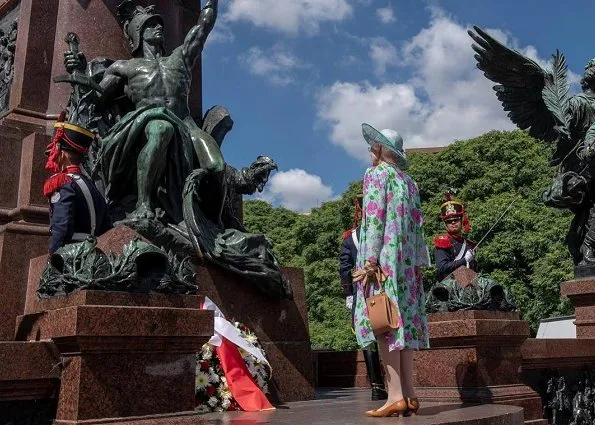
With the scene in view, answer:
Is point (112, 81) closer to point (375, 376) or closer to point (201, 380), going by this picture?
point (201, 380)

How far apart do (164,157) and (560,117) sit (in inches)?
230

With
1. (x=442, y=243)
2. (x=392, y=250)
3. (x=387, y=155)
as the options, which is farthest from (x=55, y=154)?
(x=442, y=243)

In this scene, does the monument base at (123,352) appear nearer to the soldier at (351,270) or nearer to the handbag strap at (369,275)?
the handbag strap at (369,275)

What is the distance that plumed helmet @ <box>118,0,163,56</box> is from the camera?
26.3ft

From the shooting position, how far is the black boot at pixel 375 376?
693 centimetres

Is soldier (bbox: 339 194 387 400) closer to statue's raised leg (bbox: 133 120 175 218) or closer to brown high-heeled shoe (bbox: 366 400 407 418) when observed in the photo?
statue's raised leg (bbox: 133 120 175 218)

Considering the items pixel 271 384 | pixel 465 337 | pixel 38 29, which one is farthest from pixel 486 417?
pixel 38 29

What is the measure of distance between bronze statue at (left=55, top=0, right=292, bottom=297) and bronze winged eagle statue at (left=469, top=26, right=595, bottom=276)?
14.6 ft

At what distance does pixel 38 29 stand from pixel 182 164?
2328 mm

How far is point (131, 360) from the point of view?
13.9 feet

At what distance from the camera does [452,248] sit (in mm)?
7859

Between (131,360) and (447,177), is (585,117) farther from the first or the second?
(447,177)

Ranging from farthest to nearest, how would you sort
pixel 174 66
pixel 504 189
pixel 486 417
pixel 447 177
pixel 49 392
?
pixel 447 177, pixel 504 189, pixel 174 66, pixel 486 417, pixel 49 392

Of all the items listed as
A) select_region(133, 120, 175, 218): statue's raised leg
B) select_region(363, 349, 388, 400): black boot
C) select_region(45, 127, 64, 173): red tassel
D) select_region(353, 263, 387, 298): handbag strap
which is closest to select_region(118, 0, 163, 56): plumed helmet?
select_region(133, 120, 175, 218): statue's raised leg
